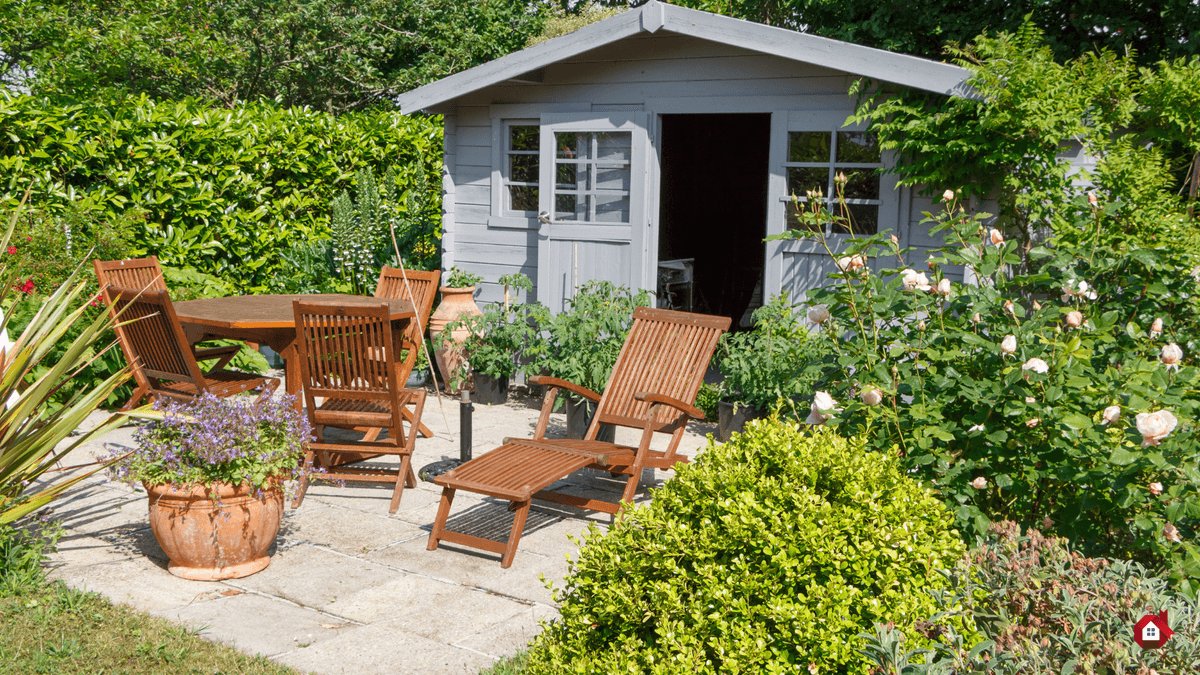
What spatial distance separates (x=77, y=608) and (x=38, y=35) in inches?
577

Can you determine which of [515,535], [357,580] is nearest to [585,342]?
[515,535]

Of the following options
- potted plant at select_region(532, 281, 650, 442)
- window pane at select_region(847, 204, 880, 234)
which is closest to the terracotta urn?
potted plant at select_region(532, 281, 650, 442)

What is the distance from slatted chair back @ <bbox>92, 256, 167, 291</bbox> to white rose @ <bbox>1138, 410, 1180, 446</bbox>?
582 cm

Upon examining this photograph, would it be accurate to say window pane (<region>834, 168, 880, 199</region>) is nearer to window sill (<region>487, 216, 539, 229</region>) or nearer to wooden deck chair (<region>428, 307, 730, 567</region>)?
wooden deck chair (<region>428, 307, 730, 567</region>)

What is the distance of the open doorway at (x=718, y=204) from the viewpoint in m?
10.6

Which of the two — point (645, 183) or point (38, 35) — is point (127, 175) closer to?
point (645, 183)

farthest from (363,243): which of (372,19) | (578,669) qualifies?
(372,19)

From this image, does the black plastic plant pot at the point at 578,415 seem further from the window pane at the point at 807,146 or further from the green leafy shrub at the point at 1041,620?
the green leafy shrub at the point at 1041,620

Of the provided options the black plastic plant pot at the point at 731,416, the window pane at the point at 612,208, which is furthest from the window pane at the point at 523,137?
the black plastic plant pot at the point at 731,416

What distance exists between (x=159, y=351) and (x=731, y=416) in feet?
12.0

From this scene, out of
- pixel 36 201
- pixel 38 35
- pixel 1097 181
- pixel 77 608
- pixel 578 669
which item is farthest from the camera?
pixel 38 35

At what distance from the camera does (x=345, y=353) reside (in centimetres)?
499

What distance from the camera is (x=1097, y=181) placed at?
229 inches

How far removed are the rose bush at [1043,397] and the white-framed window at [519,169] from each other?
16.4 feet
